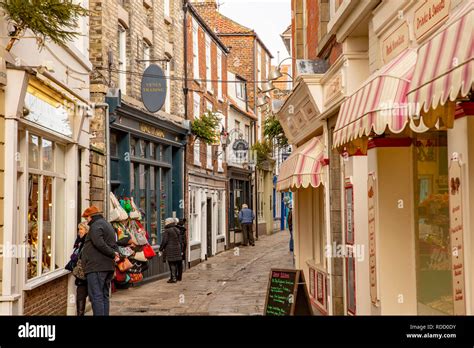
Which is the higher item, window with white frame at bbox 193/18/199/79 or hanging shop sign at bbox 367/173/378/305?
window with white frame at bbox 193/18/199/79

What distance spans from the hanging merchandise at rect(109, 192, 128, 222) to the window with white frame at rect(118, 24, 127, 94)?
3.12 metres

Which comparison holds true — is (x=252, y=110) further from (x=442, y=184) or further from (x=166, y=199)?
(x=442, y=184)

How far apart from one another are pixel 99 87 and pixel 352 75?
730cm

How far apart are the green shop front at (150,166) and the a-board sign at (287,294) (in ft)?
25.8

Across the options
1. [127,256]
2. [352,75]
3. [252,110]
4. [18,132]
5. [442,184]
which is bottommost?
[127,256]

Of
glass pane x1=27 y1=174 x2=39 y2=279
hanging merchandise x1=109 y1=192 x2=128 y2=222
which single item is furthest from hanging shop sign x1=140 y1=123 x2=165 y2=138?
glass pane x1=27 y1=174 x2=39 y2=279

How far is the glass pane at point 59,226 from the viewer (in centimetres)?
1320

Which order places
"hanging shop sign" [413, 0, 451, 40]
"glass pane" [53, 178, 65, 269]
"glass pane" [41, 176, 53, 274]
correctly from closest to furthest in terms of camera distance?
"hanging shop sign" [413, 0, 451, 40]
"glass pane" [41, 176, 53, 274]
"glass pane" [53, 178, 65, 269]

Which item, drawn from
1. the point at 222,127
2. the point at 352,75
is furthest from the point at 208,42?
the point at 352,75

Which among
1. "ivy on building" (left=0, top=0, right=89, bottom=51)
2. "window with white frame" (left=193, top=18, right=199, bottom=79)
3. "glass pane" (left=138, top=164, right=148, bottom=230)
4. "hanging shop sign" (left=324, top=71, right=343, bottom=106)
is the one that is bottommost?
"glass pane" (left=138, top=164, right=148, bottom=230)

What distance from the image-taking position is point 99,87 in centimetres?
1670

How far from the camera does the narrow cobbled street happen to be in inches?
566

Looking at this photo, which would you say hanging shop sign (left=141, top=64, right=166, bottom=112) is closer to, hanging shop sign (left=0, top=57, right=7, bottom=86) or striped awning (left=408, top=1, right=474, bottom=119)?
hanging shop sign (left=0, top=57, right=7, bottom=86)

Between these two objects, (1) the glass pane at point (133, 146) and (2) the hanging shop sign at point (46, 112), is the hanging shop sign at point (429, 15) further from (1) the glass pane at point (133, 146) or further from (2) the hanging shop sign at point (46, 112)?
(1) the glass pane at point (133, 146)
